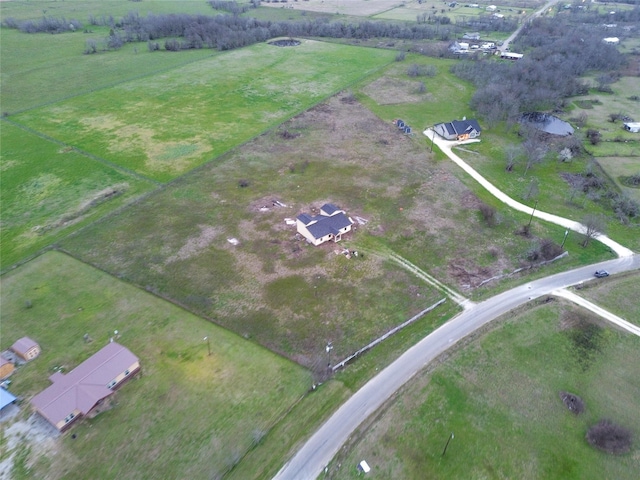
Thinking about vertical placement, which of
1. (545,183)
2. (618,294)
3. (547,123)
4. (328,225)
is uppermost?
(328,225)

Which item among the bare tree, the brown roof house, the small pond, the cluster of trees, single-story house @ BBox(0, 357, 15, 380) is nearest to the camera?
the brown roof house

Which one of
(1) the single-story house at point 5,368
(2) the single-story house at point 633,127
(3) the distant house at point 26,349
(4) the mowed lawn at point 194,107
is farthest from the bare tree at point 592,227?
(1) the single-story house at point 5,368

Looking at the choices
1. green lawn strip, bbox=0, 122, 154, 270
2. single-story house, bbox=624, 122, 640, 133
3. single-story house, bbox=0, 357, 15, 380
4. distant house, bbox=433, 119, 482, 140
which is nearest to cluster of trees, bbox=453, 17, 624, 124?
distant house, bbox=433, 119, 482, 140

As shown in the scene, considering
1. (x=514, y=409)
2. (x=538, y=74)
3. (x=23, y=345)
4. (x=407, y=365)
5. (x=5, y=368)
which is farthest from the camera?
(x=538, y=74)

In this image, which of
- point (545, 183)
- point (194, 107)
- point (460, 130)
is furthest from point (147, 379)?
point (194, 107)

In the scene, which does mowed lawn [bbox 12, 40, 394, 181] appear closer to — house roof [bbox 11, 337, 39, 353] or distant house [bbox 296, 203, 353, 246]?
distant house [bbox 296, 203, 353, 246]

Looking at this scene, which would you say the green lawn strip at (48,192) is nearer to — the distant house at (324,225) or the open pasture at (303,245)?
the open pasture at (303,245)

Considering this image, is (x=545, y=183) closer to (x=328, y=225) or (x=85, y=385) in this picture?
(x=328, y=225)
